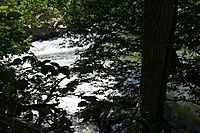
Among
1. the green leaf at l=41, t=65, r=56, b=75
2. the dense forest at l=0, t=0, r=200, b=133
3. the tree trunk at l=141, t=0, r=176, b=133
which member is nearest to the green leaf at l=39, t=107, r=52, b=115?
the dense forest at l=0, t=0, r=200, b=133

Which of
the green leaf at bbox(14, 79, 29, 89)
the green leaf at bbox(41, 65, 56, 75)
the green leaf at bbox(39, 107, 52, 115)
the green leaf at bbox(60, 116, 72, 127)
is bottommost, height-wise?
the green leaf at bbox(60, 116, 72, 127)

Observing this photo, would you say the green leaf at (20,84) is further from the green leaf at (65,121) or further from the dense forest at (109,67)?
the green leaf at (65,121)

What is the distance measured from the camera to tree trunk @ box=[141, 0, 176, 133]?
2.64 meters

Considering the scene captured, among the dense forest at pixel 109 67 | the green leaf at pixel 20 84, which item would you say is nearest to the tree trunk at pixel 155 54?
the dense forest at pixel 109 67

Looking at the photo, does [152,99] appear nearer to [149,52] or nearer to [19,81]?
[149,52]

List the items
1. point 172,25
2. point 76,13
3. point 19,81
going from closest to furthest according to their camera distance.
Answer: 1. point 19,81
2. point 172,25
3. point 76,13

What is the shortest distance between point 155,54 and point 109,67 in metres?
3.26

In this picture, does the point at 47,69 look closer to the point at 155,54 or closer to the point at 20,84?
the point at 20,84

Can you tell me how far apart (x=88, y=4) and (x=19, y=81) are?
5218 mm

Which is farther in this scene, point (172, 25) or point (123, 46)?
point (123, 46)

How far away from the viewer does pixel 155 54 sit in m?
2.85

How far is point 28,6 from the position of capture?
238 inches

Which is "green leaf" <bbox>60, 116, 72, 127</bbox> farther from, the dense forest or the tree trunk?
the tree trunk

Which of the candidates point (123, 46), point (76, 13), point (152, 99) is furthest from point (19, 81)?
point (76, 13)
